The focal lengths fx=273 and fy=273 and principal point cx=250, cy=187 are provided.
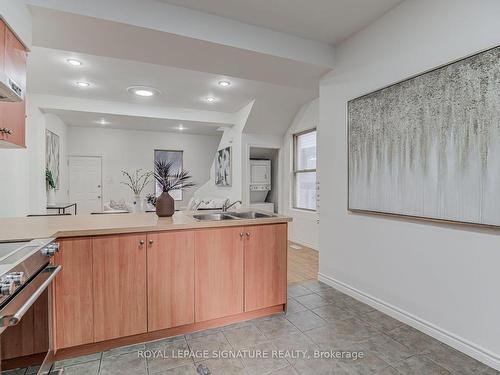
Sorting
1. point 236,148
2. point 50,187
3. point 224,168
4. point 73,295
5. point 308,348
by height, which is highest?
point 236,148

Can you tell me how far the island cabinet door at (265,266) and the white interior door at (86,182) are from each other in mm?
6556

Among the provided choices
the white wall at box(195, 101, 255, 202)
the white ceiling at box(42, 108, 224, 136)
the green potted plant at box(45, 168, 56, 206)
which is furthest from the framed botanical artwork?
the green potted plant at box(45, 168, 56, 206)

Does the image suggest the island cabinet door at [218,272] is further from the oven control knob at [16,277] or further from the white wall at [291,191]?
the white wall at [291,191]

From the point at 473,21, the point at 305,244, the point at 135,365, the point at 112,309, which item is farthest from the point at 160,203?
the point at 305,244

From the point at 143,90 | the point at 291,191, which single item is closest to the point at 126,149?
the point at 143,90

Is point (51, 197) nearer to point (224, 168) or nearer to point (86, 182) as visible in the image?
point (86, 182)

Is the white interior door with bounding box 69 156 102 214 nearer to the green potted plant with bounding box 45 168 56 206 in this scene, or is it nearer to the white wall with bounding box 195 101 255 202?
the green potted plant with bounding box 45 168 56 206

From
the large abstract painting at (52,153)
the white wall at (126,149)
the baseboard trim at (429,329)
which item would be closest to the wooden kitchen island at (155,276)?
the baseboard trim at (429,329)

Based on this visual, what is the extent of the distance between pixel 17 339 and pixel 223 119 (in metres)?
5.06

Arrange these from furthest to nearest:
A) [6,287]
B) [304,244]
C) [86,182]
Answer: [86,182] < [304,244] < [6,287]

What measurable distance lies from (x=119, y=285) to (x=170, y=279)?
35 cm

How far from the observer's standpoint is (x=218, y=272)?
222 centimetres

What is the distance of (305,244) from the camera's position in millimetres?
5188

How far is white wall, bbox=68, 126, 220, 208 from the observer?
24.1 feet
